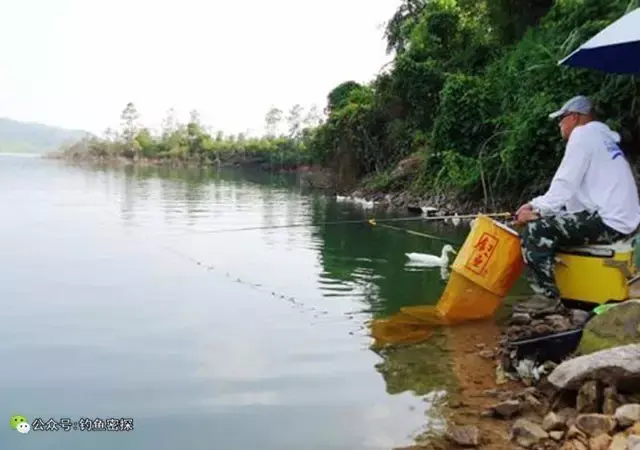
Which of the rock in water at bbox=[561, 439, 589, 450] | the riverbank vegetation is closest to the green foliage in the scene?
the rock in water at bbox=[561, 439, 589, 450]

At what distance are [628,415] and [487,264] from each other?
2023 millimetres

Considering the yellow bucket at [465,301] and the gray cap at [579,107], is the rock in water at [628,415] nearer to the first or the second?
the yellow bucket at [465,301]

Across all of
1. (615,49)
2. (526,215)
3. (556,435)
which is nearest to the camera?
(556,435)

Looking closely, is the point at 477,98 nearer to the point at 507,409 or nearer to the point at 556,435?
the point at 507,409

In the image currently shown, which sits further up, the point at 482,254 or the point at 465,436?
the point at 482,254

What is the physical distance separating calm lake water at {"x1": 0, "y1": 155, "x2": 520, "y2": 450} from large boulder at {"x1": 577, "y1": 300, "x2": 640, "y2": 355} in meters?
0.90

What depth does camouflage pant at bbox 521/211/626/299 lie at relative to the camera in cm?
443

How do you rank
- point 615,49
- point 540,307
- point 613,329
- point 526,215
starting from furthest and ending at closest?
point 540,307 < point 526,215 < point 615,49 < point 613,329

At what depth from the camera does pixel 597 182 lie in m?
4.48

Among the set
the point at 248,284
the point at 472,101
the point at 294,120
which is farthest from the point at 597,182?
the point at 294,120

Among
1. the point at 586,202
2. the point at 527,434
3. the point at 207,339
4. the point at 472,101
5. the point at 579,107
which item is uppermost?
the point at 472,101

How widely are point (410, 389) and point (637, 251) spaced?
73.0 inches

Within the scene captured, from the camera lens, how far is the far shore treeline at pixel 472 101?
39.4 feet

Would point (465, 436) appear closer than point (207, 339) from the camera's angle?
Yes
